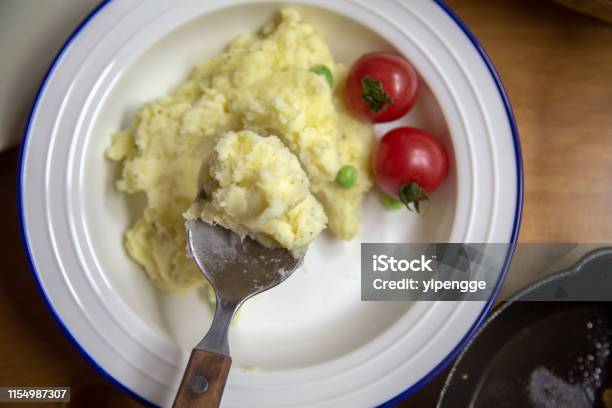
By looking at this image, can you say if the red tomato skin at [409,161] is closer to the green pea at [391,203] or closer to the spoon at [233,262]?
the green pea at [391,203]

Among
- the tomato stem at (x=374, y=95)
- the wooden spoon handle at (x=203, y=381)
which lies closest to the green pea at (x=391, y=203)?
the tomato stem at (x=374, y=95)

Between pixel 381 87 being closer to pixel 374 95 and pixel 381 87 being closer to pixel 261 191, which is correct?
pixel 374 95

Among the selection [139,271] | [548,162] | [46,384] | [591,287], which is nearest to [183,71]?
[139,271]

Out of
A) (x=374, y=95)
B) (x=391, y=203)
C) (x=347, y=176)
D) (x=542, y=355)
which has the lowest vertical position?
(x=542, y=355)

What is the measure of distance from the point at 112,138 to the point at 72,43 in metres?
0.36

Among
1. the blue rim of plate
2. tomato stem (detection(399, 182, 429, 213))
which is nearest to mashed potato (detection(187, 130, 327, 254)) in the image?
tomato stem (detection(399, 182, 429, 213))

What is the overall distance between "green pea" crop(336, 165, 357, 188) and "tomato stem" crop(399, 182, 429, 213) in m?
0.18

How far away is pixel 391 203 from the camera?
2209mm

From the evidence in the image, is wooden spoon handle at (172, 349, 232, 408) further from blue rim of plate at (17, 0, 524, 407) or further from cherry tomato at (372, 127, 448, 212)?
cherry tomato at (372, 127, 448, 212)

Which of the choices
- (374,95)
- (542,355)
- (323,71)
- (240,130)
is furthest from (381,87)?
(542,355)

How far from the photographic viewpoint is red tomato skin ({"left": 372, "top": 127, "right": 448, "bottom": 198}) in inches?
80.7

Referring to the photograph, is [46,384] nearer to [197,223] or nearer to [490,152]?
[197,223]

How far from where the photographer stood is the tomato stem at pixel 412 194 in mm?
2018

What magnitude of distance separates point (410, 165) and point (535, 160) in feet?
1.88
